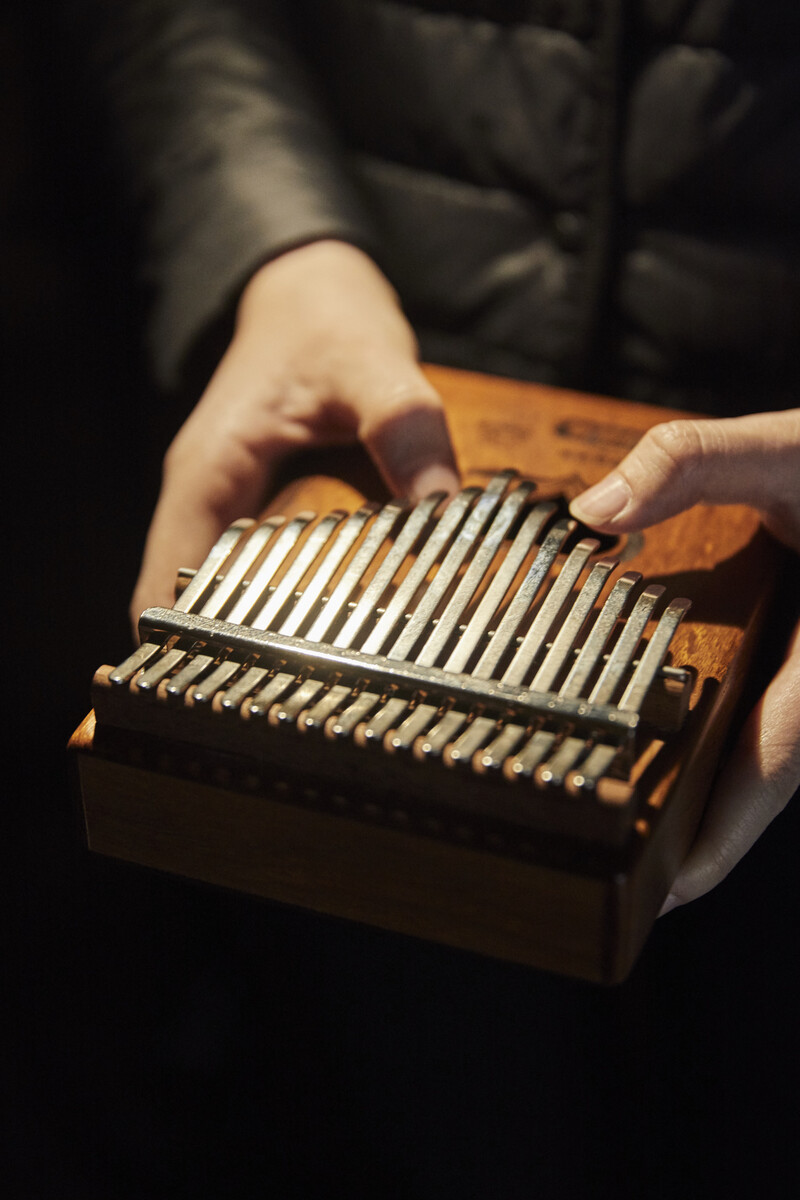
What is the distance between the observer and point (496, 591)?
868mm

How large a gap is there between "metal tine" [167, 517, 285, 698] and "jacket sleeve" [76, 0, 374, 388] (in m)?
0.45

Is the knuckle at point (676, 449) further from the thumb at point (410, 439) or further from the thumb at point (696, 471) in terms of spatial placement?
the thumb at point (410, 439)

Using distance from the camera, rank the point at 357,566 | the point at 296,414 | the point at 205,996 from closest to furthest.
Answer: the point at 357,566 < the point at 296,414 < the point at 205,996

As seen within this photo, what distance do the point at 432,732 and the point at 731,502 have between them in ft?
1.33

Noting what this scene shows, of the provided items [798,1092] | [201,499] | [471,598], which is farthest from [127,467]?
[798,1092]

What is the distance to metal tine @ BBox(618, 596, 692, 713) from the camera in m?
0.76

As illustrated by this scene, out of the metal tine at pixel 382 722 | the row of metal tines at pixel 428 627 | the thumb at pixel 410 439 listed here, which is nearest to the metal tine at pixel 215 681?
the row of metal tines at pixel 428 627

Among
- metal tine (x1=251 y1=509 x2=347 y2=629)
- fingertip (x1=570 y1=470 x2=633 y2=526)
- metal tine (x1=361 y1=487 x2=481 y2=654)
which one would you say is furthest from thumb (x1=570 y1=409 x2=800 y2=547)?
metal tine (x1=251 y1=509 x2=347 y2=629)

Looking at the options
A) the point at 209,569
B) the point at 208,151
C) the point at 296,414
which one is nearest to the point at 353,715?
the point at 209,569

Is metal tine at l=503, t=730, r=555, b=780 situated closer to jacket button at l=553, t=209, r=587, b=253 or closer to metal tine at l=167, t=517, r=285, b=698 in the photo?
metal tine at l=167, t=517, r=285, b=698

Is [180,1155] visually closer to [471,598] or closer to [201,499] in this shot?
[201,499]

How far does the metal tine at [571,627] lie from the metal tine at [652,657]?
0.05m

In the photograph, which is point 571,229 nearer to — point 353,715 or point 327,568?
point 327,568

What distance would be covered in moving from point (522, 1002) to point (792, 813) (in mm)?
459
